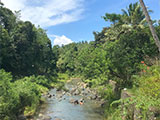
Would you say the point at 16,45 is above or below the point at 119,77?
above

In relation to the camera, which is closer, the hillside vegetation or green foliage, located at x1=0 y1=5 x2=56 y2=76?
the hillside vegetation

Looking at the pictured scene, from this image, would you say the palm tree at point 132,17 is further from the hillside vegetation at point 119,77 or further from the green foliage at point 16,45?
the green foliage at point 16,45

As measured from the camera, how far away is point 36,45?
33406 millimetres

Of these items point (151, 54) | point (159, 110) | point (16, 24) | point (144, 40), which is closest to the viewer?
point (159, 110)

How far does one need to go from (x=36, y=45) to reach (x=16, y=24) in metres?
5.59

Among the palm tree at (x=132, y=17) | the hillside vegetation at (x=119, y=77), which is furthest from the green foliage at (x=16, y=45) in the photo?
the palm tree at (x=132, y=17)

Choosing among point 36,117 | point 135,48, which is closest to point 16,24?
point 36,117

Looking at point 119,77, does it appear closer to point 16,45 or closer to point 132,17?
point 132,17

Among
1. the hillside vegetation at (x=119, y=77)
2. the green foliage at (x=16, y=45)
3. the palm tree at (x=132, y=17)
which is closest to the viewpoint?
the hillside vegetation at (x=119, y=77)

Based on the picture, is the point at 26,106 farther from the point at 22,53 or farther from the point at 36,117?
the point at 22,53

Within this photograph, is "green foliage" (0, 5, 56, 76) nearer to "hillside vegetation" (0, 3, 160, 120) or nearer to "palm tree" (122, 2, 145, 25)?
"hillside vegetation" (0, 3, 160, 120)

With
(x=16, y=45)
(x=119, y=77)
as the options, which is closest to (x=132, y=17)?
(x=119, y=77)

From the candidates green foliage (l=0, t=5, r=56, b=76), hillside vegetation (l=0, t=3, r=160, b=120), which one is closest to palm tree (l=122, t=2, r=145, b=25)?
hillside vegetation (l=0, t=3, r=160, b=120)

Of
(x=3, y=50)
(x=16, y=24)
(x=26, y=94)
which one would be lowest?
(x=26, y=94)
